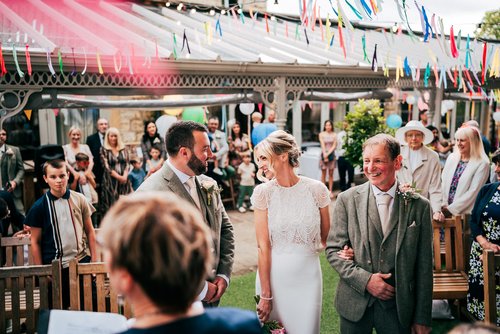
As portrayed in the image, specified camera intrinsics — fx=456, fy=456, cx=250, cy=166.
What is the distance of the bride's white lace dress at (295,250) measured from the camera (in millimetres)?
3043

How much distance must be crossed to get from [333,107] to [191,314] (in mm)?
15057

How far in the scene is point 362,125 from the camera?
324 inches

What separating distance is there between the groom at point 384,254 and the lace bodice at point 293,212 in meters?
0.30

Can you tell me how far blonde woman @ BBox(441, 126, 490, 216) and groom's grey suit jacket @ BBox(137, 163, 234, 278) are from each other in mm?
2992

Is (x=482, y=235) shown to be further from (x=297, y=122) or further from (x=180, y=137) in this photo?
(x=297, y=122)

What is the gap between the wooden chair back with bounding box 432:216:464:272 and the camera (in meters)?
4.10

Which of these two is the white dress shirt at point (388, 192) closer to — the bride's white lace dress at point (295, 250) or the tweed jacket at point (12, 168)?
the bride's white lace dress at point (295, 250)

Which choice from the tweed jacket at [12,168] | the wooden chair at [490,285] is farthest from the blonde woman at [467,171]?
the tweed jacket at [12,168]

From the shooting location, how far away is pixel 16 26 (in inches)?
240

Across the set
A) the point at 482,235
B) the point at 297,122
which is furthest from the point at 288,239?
the point at 297,122

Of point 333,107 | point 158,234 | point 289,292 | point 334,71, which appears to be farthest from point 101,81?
point 333,107

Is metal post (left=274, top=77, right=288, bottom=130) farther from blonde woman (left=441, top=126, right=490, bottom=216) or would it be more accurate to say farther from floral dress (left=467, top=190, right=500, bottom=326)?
floral dress (left=467, top=190, right=500, bottom=326)

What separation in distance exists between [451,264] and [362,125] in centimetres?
436

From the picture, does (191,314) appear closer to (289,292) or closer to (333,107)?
(289,292)
